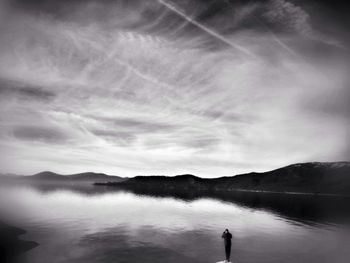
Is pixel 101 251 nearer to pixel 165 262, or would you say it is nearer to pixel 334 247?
pixel 165 262

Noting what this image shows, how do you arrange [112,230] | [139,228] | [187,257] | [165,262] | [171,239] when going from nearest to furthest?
[165,262] → [187,257] → [171,239] → [112,230] → [139,228]

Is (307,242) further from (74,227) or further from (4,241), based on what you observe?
(4,241)

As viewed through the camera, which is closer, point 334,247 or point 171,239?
point 334,247

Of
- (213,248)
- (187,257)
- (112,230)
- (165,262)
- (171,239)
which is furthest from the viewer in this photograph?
(112,230)

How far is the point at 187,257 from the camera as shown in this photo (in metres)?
32.7

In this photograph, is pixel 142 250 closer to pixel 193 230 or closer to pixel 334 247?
pixel 193 230

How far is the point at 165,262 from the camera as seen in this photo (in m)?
30.1

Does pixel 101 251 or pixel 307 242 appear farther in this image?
pixel 307 242

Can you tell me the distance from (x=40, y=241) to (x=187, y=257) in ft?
72.7

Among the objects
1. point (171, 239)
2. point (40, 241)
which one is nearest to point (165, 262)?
point (171, 239)

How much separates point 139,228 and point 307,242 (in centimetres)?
3155

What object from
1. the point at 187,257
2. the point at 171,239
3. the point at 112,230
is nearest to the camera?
the point at 187,257

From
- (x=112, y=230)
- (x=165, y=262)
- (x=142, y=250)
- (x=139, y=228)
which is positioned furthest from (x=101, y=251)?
(x=139, y=228)

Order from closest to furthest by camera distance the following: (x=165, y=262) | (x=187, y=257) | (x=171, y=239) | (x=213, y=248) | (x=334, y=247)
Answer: (x=165, y=262), (x=187, y=257), (x=213, y=248), (x=334, y=247), (x=171, y=239)
